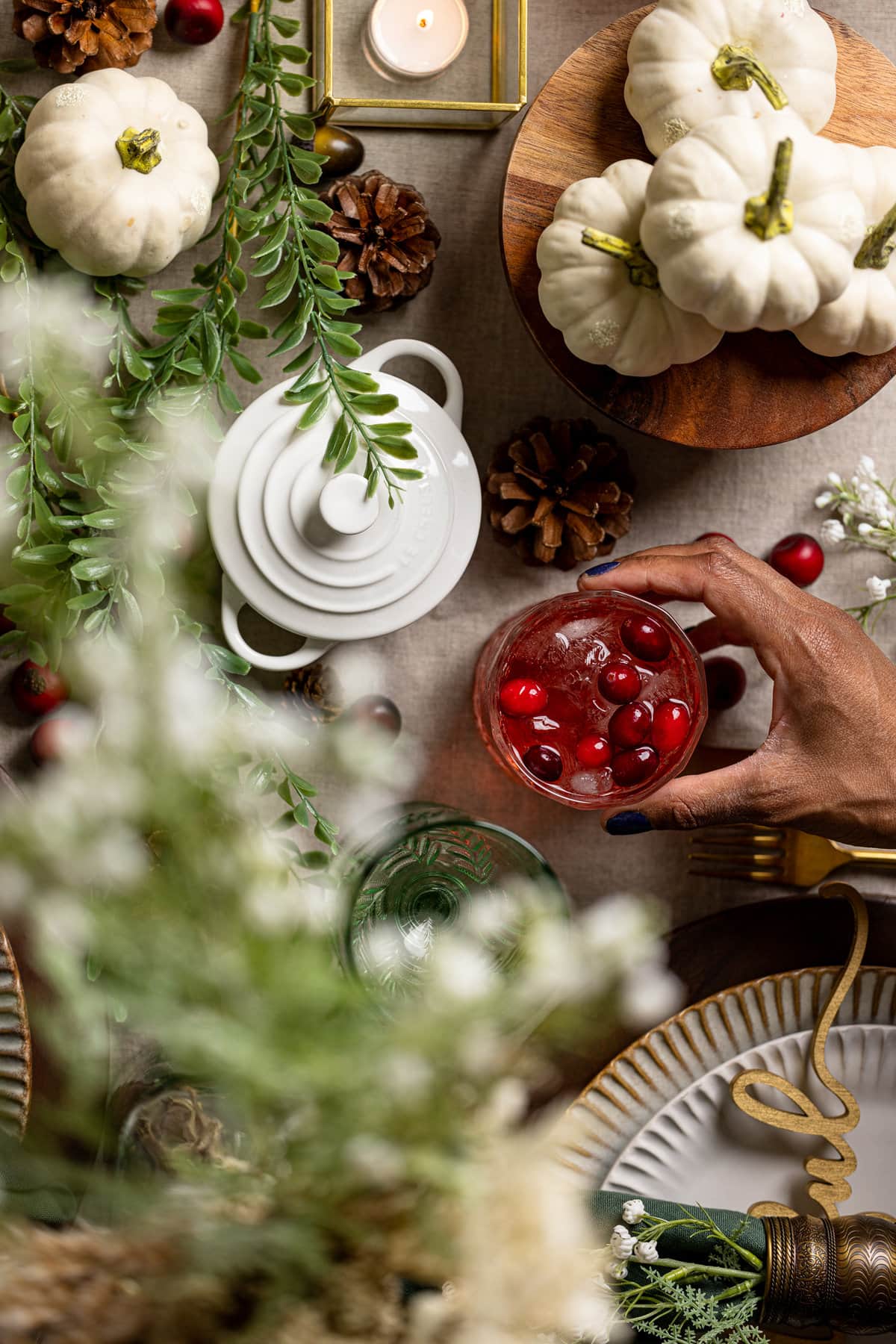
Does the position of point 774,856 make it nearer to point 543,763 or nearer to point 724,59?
point 543,763

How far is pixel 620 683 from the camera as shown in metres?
0.93

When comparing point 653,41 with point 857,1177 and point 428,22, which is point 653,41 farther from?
point 857,1177

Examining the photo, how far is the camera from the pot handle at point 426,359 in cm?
96

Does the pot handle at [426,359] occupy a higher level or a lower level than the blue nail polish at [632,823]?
higher

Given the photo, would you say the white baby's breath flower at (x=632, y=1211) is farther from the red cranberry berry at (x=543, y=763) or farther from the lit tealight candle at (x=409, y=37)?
the lit tealight candle at (x=409, y=37)

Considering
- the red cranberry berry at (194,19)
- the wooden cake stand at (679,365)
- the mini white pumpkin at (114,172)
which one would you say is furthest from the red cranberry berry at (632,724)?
the red cranberry berry at (194,19)

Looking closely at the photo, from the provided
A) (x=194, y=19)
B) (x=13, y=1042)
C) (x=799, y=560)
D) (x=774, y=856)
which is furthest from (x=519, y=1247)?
(x=194, y=19)

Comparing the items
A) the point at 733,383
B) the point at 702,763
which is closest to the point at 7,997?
the point at 702,763

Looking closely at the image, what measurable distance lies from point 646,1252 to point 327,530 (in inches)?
25.5

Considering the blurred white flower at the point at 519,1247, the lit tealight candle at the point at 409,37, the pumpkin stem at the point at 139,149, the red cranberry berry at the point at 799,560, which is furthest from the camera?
the red cranberry berry at the point at 799,560

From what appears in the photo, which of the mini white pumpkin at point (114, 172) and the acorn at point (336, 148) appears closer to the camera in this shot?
the mini white pumpkin at point (114, 172)

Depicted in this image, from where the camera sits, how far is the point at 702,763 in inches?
42.4

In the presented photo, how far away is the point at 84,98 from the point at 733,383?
0.57 m

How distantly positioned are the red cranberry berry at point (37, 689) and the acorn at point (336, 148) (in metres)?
0.52
